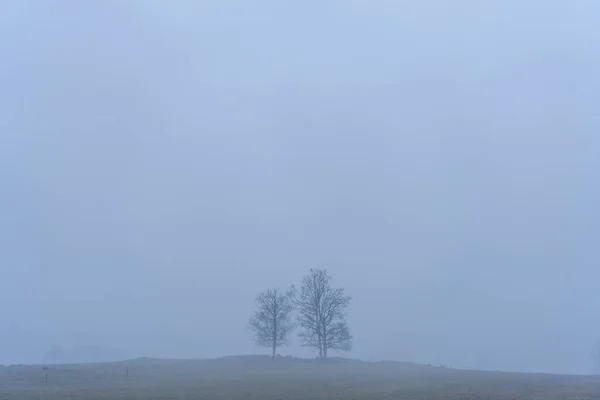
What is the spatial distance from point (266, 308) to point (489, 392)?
156 feet

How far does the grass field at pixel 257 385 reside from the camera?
4069 cm

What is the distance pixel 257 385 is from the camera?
49.4 metres

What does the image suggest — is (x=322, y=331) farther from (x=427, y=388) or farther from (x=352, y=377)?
(x=427, y=388)

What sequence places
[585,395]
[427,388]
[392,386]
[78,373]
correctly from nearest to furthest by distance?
[585,395] < [427,388] < [392,386] < [78,373]

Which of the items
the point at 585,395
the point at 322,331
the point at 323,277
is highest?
the point at 323,277

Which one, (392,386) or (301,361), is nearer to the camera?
(392,386)

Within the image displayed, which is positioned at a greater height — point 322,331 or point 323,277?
point 323,277

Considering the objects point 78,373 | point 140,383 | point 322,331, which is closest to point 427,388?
point 140,383

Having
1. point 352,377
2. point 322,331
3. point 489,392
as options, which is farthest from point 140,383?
point 322,331

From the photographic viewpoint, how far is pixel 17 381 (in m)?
51.3

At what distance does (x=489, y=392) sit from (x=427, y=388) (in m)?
→ 5.66

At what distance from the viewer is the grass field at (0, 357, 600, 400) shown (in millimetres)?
40688

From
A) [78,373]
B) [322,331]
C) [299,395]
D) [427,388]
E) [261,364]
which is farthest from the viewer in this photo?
[322,331]

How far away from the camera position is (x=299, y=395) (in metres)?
41.7
